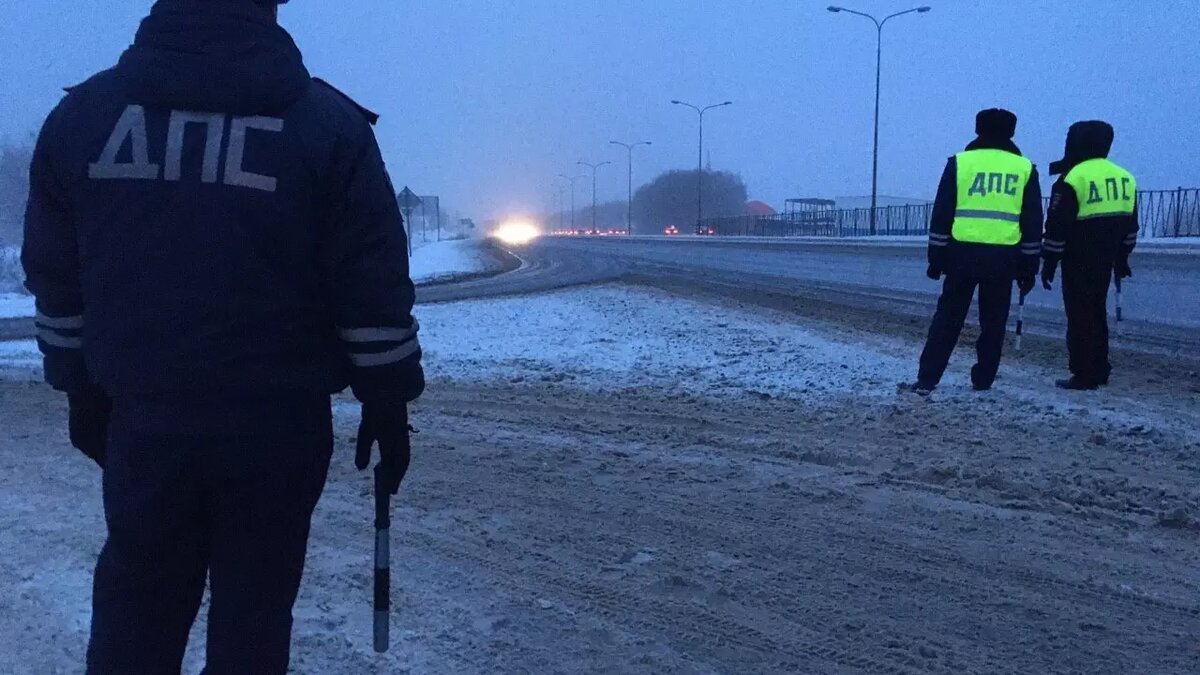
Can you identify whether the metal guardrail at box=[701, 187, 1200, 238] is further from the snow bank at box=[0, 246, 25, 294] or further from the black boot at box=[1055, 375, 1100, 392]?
the snow bank at box=[0, 246, 25, 294]

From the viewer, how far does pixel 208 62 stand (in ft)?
6.88

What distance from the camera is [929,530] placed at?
4.54 meters

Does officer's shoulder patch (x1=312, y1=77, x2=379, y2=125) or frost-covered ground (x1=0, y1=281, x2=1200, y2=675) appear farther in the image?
frost-covered ground (x1=0, y1=281, x2=1200, y2=675)

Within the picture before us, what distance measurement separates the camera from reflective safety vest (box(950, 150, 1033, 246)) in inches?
278

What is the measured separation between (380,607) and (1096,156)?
6919 mm

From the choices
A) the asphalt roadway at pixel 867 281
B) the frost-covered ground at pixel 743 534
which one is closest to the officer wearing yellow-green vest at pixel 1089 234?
the frost-covered ground at pixel 743 534

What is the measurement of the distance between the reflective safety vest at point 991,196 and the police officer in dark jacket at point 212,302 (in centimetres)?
577

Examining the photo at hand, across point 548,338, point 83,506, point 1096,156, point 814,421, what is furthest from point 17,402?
point 1096,156

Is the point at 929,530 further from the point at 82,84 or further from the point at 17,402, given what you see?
the point at 17,402

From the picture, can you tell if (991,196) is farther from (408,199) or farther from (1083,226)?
(408,199)

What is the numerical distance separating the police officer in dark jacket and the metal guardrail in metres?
9.20

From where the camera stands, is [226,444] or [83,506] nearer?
[226,444]

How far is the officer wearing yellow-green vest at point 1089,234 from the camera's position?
7.43 metres

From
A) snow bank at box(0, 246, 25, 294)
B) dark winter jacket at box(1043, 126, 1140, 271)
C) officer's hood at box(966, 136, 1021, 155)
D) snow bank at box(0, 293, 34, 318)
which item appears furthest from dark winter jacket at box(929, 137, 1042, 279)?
snow bank at box(0, 246, 25, 294)
